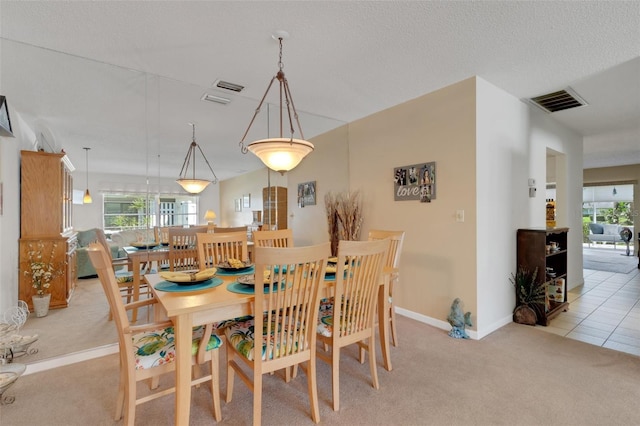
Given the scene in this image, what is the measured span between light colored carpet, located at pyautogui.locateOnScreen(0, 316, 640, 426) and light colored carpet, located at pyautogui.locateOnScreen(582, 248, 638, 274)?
204 inches

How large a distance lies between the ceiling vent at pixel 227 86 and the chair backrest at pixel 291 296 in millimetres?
2133

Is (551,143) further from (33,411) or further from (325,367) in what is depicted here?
(33,411)

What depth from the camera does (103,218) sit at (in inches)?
124

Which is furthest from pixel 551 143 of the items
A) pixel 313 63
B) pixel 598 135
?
pixel 313 63

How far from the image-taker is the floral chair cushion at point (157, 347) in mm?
1584

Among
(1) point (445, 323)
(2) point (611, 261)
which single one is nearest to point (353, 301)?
(1) point (445, 323)

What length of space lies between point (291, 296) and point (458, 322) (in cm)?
208

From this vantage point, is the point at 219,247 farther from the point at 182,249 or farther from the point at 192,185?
the point at 192,185

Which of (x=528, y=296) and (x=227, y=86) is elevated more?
(x=227, y=86)

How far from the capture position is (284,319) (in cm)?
164

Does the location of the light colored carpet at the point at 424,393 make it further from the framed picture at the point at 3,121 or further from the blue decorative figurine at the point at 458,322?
the framed picture at the point at 3,121

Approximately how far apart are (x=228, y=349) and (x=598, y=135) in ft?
21.4

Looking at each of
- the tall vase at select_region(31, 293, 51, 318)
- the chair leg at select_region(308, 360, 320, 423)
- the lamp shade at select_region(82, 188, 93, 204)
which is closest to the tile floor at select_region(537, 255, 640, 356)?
the chair leg at select_region(308, 360, 320, 423)

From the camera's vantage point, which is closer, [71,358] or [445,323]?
[71,358]
